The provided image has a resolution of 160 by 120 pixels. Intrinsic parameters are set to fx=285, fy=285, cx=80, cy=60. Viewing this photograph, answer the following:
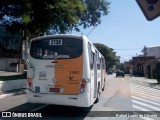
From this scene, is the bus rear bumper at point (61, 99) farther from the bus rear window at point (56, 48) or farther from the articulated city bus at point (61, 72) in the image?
the bus rear window at point (56, 48)

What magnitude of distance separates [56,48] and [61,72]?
0.91 meters

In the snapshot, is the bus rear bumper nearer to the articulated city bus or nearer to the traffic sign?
the articulated city bus

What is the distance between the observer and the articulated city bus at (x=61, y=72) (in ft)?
31.1

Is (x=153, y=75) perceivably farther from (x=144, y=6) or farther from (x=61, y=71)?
(x=144, y=6)

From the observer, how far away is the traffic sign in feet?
10.3

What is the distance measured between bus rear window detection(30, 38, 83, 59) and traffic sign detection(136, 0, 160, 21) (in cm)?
657

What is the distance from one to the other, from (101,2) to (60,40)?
28099mm

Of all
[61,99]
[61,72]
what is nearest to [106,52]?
[61,72]

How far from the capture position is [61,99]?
9.54 m

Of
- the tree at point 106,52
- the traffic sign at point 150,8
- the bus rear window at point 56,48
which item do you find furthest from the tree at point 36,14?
the tree at point 106,52

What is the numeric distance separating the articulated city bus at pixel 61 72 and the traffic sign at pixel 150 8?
21.0 feet

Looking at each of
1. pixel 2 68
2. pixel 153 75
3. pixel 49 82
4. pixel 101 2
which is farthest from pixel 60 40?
pixel 153 75

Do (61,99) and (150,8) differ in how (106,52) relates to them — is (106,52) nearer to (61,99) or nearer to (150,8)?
(61,99)

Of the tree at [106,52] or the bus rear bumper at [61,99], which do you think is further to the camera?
the tree at [106,52]
